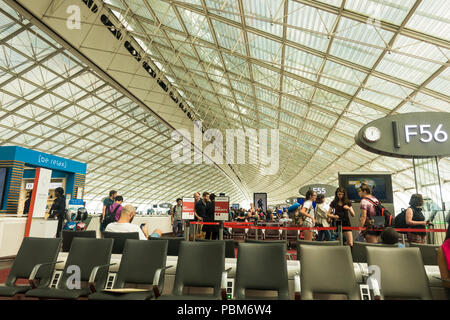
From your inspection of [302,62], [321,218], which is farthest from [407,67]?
[321,218]

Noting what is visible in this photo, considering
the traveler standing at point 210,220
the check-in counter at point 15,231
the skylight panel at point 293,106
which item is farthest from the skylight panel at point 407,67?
the check-in counter at point 15,231

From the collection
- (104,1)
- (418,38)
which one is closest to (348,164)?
(418,38)

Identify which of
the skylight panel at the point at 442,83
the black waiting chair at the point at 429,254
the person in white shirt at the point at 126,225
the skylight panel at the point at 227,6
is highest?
the skylight panel at the point at 227,6

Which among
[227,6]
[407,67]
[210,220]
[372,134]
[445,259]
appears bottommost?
[445,259]

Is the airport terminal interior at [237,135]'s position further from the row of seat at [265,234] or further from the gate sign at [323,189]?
the gate sign at [323,189]

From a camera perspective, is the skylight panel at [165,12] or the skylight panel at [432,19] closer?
the skylight panel at [432,19]

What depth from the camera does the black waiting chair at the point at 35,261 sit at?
11.7 ft

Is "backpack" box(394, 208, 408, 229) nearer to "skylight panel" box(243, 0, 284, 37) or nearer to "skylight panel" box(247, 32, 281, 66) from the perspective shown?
"skylight panel" box(243, 0, 284, 37)

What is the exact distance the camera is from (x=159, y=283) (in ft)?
10.7

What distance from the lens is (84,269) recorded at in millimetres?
3521

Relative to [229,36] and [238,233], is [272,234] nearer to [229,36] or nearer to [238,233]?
[238,233]

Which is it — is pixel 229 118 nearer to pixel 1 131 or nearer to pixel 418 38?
pixel 418 38

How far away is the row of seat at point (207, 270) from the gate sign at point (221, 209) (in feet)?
13.5

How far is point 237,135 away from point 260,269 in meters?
24.7
